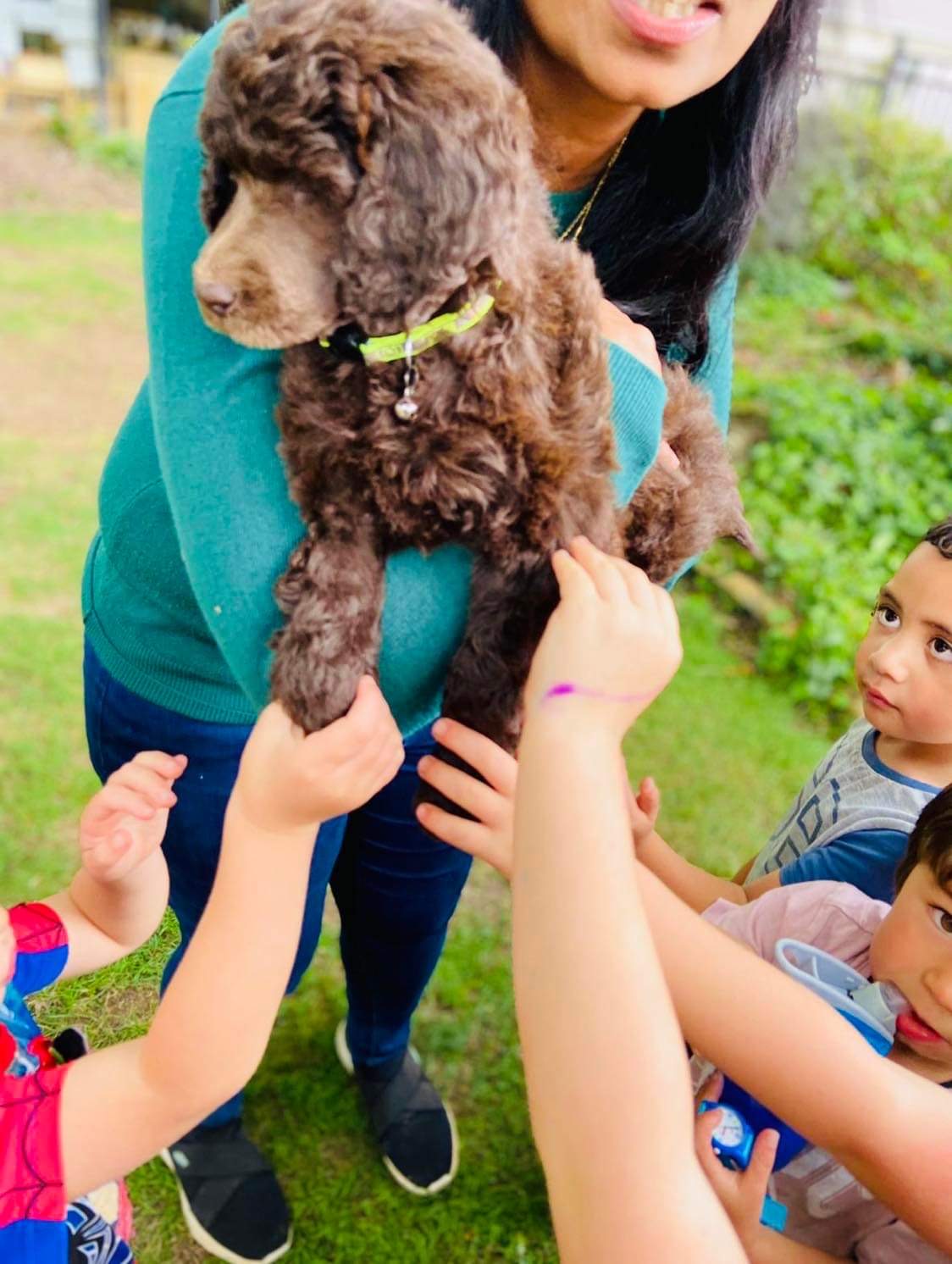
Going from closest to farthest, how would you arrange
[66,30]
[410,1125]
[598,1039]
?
[598,1039]
[410,1125]
[66,30]

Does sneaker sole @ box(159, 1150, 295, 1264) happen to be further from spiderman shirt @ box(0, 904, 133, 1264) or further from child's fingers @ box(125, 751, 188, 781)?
child's fingers @ box(125, 751, 188, 781)

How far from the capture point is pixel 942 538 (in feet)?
6.17

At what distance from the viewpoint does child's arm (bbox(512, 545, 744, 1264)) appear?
0.99 meters

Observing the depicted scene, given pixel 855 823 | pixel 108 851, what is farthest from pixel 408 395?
pixel 855 823

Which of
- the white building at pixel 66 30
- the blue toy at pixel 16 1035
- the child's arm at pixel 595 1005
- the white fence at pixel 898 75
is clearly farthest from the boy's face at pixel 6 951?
the white fence at pixel 898 75

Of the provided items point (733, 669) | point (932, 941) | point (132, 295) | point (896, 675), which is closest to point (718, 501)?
point (896, 675)

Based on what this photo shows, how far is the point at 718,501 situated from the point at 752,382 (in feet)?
18.4

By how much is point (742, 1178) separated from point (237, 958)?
0.77 meters

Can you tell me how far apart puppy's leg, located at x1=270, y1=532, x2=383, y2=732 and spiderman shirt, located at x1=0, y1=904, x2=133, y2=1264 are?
0.54 meters

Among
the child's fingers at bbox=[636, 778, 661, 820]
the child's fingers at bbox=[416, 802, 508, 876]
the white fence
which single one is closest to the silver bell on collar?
the child's fingers at bbox=[416, 802, 508, 876]

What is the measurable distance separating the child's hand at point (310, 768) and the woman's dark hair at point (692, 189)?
0.91m

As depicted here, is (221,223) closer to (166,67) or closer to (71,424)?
(71,424)

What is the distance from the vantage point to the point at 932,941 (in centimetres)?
150

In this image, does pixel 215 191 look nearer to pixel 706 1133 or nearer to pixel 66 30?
pixel 706 1133
